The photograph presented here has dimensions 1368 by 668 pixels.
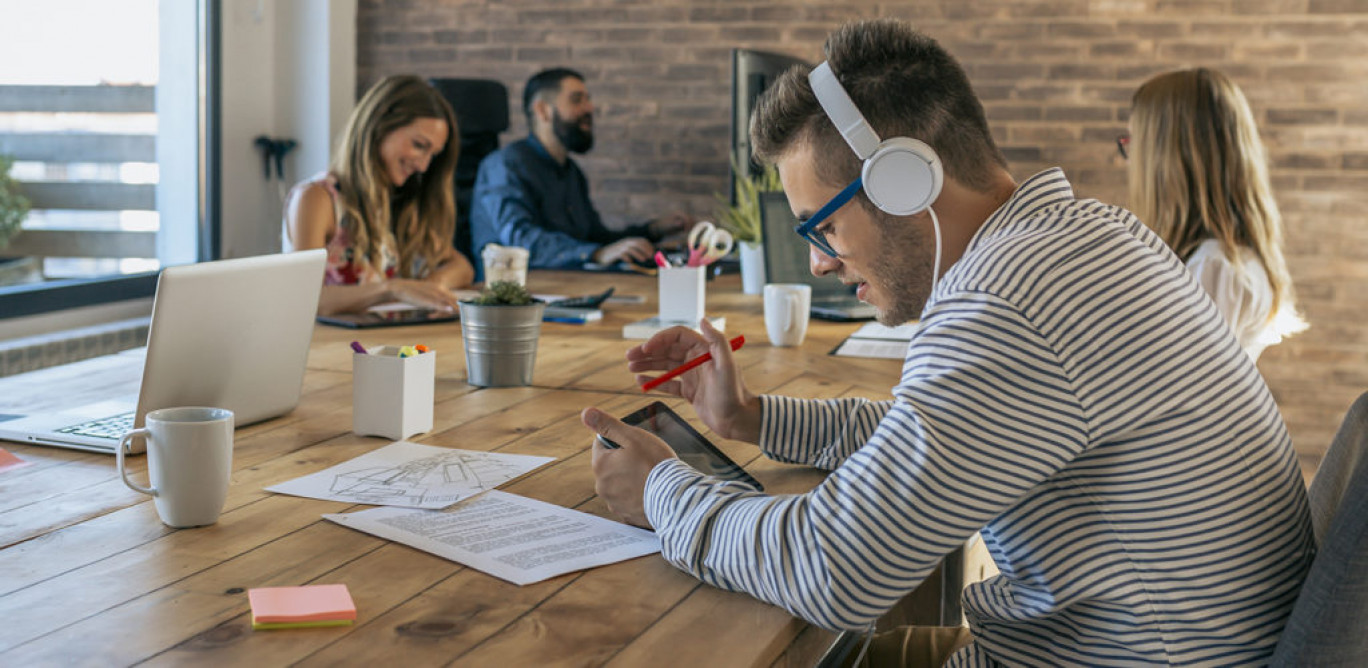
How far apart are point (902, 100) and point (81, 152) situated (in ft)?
13.9

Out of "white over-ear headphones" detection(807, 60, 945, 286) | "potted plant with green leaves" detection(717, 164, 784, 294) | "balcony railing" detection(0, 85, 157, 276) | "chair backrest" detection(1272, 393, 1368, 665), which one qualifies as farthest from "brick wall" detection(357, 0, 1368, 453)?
"chair backrest" detection(1272, 393, 1368, 665)

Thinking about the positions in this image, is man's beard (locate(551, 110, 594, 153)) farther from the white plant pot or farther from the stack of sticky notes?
the stack of sticky notes

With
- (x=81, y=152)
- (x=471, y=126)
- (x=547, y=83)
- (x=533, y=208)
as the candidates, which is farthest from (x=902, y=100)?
(x=81, y=152)

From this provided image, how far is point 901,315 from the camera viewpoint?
1.28 meters

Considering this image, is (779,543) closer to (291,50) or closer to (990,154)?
(990,154)

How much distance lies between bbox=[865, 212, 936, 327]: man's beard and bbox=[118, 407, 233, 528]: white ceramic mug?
27.7 inches

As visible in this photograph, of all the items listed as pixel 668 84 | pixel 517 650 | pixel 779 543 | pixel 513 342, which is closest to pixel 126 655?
pixel 517 650

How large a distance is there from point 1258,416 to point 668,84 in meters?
4.36

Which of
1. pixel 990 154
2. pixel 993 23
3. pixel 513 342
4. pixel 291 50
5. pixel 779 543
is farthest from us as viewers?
pixel 291 50

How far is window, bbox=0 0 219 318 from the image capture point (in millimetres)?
4199

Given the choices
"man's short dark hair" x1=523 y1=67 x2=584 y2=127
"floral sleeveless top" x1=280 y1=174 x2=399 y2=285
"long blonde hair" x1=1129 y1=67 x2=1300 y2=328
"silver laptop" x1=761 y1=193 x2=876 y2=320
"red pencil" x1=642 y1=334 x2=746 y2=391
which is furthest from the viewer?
"man's short dark hair" x1=523 y1=67 x2=584 y2=127

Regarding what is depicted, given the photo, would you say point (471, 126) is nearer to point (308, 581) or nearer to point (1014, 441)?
point (308, 581)

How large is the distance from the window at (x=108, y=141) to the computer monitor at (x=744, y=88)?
235 centimetres

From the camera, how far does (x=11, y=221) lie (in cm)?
425
